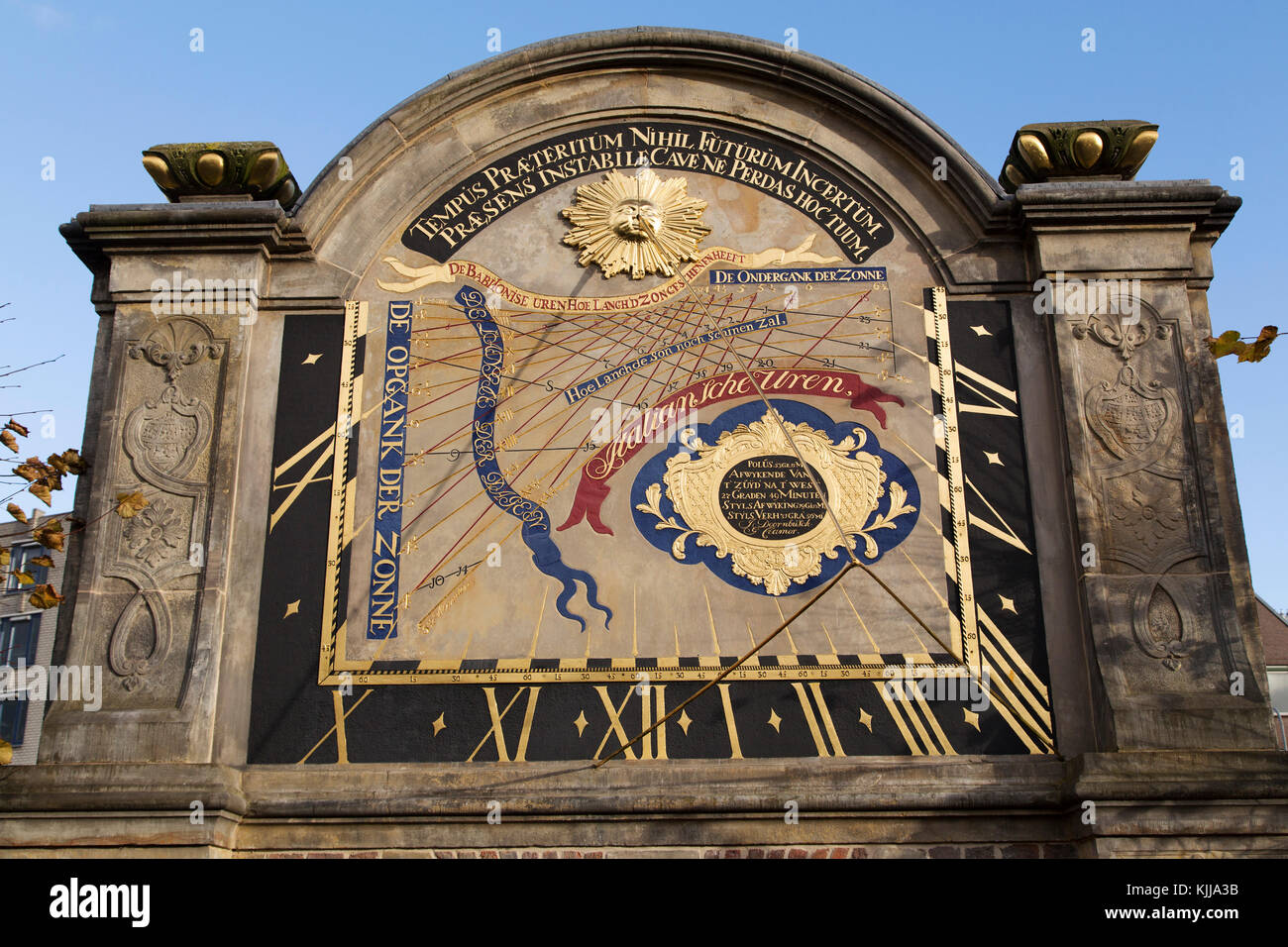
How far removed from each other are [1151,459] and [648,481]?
10.4 feet

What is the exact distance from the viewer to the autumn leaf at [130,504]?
7.84m

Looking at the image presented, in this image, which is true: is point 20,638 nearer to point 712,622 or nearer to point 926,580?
point 712,622

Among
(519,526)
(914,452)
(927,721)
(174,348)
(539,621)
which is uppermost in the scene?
(174,348)

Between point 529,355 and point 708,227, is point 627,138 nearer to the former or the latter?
point 708,227

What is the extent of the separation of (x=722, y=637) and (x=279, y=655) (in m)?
2.74

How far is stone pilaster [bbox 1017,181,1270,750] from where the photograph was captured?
288 inches

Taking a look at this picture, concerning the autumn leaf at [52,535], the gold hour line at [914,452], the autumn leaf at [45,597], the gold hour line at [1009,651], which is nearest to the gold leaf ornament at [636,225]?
the gold hour line at [914,452]

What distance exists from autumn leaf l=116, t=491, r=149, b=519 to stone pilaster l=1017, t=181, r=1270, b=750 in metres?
5.86

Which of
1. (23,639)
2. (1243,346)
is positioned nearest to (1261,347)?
(1243,346)

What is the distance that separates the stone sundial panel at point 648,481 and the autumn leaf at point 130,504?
81 cm

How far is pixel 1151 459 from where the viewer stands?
7.93 metres

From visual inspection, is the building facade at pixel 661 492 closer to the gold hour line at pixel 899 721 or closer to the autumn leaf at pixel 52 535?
the gold hour line at pixel 899 721

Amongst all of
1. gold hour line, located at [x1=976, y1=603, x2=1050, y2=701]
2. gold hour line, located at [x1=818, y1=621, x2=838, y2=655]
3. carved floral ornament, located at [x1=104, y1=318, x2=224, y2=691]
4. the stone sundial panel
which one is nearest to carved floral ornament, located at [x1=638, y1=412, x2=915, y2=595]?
the stone sundial panel

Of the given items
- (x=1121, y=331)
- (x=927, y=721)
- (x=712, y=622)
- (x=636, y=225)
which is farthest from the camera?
(x=636, y=225)
